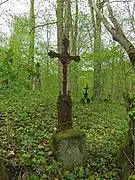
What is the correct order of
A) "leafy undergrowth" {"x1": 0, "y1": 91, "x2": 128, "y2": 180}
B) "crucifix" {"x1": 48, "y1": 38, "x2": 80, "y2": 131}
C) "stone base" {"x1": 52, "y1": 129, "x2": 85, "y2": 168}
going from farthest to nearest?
1. "crucifix" {"x1": 48, "y1": 38, "x2": 80, "y2": 131}
2. "stone base" {"x1": 52, "y1": 129, "x2": 85, "y2": 168}
3. "leafy undergrowth" {"x1": 0, "y1": 91, "x2": 128, "y2": 180}

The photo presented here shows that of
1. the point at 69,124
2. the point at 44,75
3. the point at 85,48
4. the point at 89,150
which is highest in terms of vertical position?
the point at 85,48

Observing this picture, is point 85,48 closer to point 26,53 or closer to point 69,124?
point 26,53

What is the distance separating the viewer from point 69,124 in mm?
7012

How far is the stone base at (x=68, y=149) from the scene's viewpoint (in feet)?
21.7

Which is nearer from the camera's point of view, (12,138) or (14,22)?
(12,138)

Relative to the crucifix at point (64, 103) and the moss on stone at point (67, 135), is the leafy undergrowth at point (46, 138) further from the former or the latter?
the crucifix at point (64, 103)

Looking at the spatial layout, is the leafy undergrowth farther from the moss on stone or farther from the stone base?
the moss on stone

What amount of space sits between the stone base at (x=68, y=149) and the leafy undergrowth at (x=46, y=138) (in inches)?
6.2

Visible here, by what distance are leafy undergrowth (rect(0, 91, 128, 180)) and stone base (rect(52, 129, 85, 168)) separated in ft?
0.52

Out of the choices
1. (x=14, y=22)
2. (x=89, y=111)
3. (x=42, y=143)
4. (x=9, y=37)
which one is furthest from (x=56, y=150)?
(x=9, y=37)

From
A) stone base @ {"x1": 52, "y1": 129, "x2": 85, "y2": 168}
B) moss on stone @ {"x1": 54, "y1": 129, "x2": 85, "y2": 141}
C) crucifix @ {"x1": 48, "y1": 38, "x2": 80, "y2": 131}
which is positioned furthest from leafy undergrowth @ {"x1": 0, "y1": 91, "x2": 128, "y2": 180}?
crucifix @ {"x1": 48, "y1": 38, "x2": 80, "y2": 131}

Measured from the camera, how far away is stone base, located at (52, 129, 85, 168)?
662 cm

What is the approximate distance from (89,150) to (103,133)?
1.53 meters

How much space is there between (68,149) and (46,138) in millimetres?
928
